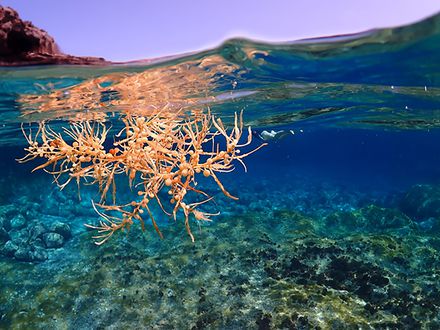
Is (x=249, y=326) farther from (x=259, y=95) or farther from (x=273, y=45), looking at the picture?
(x=259, y=95)

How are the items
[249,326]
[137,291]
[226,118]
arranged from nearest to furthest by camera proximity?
1. [249,326]
2. [137,291]
3. [226,118]

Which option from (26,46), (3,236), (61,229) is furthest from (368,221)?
(3,236)

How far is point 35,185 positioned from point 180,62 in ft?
63.5

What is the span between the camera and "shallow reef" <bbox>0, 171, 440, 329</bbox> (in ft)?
31.1

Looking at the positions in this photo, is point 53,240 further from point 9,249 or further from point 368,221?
point 368,221

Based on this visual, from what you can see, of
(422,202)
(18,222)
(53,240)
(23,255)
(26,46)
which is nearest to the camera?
(26,46)

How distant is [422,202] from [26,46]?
79.7 ft

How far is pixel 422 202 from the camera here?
75.0ft

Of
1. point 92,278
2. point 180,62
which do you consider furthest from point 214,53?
point 92,278

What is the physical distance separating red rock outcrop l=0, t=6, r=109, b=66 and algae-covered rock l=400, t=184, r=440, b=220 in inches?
852

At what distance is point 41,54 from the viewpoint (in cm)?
966

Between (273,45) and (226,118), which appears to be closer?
(273,45)

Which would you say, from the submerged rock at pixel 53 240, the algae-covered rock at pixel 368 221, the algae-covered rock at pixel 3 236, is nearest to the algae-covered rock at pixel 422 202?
the algae-covered rock at pixel 368 221

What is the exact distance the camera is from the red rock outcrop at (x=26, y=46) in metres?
8.10
